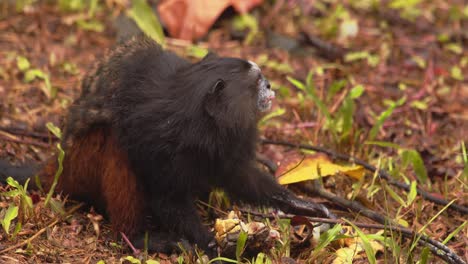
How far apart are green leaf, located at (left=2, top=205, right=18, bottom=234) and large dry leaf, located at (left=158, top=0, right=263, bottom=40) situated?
2.83m

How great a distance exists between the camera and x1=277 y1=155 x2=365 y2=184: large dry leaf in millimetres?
4473

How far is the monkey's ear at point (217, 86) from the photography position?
12.1ft

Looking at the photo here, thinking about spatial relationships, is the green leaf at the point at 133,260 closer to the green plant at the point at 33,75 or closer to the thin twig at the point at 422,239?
the thin twig at the point at 422,239

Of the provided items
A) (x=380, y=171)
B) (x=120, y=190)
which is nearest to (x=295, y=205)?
(x=380, y=171)

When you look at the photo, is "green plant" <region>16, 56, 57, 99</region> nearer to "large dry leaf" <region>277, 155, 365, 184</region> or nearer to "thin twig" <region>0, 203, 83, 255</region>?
"thin twig" <region>0, 203, 83, 255</region>

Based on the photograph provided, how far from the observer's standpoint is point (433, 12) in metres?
7.02

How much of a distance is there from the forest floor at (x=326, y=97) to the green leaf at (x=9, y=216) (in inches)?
3.2

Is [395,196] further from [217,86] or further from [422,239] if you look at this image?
[217,86]

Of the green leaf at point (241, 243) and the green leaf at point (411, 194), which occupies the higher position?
the green leaf at point (241, 243)

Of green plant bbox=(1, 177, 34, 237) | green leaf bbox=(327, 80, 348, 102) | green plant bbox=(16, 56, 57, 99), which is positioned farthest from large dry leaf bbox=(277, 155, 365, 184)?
green plant bbox=(16, 56, 57, 99)

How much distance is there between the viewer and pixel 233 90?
12.4 feet

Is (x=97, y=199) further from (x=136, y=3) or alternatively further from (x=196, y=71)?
(x=136, y=3)

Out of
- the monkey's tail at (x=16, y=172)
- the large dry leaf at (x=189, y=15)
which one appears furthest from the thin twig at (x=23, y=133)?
the large dry leaf at (x=189, y=15)

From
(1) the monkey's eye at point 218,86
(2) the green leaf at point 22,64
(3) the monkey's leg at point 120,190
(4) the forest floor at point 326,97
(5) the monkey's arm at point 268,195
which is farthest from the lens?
(2) the green leaf at point 22,64
